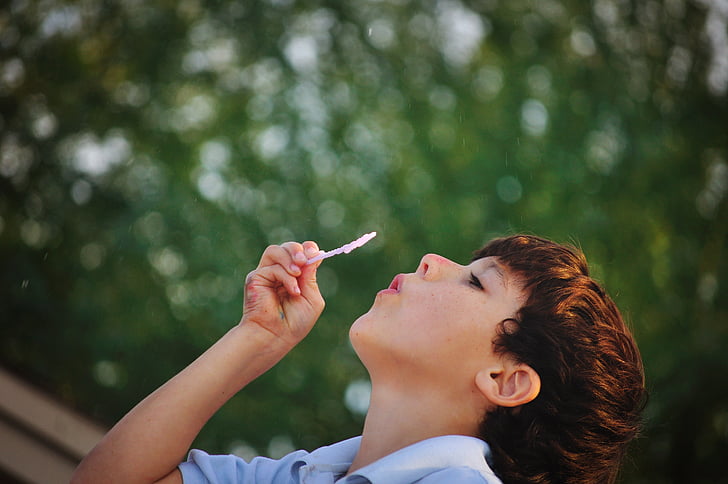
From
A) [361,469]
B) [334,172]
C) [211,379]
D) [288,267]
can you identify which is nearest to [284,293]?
[288,267]

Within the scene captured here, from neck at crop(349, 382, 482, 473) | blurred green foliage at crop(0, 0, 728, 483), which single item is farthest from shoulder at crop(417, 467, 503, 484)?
blurred green foliage at crop(0, 0, 728, 483)

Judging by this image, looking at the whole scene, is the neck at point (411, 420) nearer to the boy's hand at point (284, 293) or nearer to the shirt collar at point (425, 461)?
the shirt collar at point (425, 461)

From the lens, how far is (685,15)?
469cm

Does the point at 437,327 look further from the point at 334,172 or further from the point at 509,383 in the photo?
the point at 334,172

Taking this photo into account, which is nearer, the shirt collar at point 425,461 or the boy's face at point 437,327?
the shirt collar at point 425,461

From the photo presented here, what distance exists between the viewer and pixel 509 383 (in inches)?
54.9

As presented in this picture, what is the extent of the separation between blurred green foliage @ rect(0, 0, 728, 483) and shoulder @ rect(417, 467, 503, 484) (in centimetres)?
283

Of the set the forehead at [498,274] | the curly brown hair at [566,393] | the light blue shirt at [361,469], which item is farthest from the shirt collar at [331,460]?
the forehead at [498,274]

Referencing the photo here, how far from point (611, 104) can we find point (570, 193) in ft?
Answer: 2.18

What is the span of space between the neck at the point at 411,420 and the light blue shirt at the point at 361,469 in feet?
0.24

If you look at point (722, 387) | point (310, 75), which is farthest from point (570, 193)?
point (310, 75)

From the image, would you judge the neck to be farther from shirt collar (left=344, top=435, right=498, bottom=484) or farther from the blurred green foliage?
the blurred green foliage

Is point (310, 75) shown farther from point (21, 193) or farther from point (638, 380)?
point (638, 380)

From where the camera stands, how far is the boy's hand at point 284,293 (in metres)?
1.57
